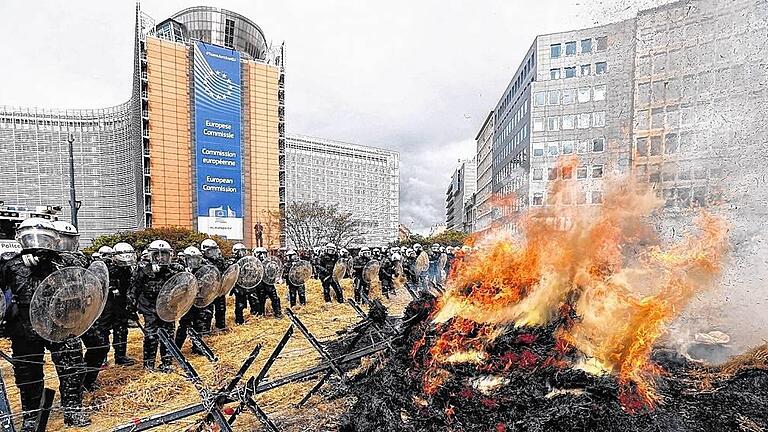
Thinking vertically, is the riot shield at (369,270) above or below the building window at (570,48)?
below

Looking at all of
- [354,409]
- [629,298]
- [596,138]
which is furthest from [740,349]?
[596,138]

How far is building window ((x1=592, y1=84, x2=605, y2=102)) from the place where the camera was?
111ft

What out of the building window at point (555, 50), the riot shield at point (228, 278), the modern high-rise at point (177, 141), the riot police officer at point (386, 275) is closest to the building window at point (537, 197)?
the building window at point (555, 50)

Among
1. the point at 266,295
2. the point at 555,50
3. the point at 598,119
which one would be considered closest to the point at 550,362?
the point at 266,295

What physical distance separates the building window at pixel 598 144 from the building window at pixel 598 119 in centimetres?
132

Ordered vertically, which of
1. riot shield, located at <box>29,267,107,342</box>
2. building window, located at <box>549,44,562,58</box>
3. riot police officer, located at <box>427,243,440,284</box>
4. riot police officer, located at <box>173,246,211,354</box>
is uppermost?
building window, located at <box>549,44,562,58</box>

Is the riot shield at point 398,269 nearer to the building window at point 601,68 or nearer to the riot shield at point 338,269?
the riot shield at point 338,269

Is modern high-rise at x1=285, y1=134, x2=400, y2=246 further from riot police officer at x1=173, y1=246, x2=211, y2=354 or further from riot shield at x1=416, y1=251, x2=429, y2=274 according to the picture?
riot police officer at x1=173, y1=246, x2=211, y2=354

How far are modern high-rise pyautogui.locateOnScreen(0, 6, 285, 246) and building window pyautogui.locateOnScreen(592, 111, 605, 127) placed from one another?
3454 cm

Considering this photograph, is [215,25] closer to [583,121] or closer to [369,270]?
[583,121]

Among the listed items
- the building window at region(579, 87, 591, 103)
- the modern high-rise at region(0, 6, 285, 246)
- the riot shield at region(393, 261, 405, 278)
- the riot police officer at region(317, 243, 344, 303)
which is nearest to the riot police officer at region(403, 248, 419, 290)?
the riot shield at region(393, 261, 405, 278)

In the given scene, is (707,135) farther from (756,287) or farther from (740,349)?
(740,349)

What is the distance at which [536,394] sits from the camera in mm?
5020

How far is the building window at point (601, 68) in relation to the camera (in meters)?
33.2
